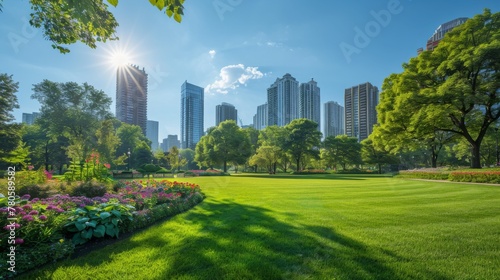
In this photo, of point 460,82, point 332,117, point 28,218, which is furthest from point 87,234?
point 332,117

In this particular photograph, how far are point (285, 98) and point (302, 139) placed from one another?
55.4 ft

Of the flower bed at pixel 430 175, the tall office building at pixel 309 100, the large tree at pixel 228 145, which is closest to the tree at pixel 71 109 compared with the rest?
the large tree at pixel 228 145

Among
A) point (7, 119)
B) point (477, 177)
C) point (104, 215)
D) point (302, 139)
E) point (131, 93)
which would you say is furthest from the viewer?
point (131, 93)

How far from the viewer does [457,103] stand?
1892 cm

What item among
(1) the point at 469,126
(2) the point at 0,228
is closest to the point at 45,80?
(2) the point at 0,228

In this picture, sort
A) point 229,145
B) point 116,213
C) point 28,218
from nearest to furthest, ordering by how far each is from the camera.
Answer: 1. point 28,218
2. point 116,213
3. point 229,145

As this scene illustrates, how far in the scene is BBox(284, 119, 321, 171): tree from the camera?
4728 cm

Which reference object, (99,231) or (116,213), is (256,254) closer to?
(99,231)

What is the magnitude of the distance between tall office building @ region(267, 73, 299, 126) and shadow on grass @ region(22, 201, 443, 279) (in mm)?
56211

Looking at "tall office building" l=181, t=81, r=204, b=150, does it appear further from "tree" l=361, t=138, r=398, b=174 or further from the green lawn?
the green lawn

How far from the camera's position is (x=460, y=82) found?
19172 millimetres

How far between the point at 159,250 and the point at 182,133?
110 meters

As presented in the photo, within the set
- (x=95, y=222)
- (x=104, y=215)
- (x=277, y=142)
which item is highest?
(x=277, y=142)

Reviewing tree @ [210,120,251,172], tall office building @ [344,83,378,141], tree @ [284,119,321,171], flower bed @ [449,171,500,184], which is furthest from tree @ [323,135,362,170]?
flower bed @ [449,171,500,184]
